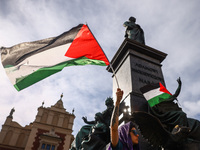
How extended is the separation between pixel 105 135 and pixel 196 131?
1966 millimetres

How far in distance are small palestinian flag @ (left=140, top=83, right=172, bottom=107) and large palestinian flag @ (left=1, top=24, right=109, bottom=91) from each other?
1.38 metres

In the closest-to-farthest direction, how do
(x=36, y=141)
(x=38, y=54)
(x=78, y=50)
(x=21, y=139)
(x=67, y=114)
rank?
(x=78, y=50) < (x=38, y=54) < (x=36, y=141) < (x=21, y=139) < (x=67, y=114)

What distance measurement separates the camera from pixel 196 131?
11.6ft

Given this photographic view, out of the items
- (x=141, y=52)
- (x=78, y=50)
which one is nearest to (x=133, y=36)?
(x=141, y=52)

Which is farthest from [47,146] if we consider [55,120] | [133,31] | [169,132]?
[169,132]

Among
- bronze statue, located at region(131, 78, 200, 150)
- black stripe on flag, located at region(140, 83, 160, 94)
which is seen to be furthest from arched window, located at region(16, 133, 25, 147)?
bronze statue, located at region(131, 78, 200, 150)

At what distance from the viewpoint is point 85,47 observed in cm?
433

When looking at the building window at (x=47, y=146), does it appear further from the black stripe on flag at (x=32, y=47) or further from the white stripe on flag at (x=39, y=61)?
the white stripe on flag at (x=39, y=61)

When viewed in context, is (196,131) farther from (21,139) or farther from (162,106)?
(21,139)

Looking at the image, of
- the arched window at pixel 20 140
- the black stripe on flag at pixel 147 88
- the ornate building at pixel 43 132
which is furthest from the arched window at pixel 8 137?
the black stripe on flag at pixel 147 88

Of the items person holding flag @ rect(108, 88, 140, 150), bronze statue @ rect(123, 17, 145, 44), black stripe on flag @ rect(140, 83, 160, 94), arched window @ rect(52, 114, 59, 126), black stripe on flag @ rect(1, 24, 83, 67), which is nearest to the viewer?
person holding flag @ rect(108, 88, 140, 150)

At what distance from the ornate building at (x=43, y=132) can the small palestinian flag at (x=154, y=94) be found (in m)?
22.7

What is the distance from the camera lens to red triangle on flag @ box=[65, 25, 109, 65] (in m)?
4.13

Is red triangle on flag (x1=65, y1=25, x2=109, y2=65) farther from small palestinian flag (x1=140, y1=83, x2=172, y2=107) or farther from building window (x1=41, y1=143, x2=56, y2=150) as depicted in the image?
building window (x1=41, y1=143, x2=56, y2=150)
